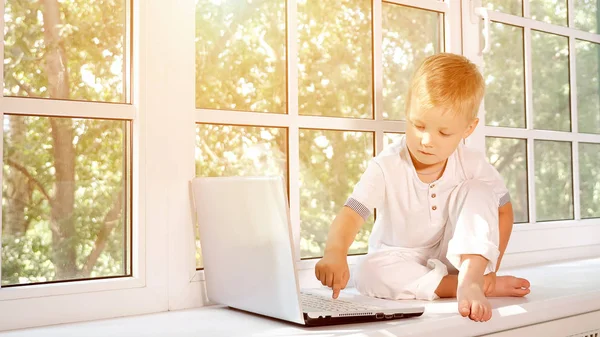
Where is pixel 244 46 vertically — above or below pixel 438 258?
above

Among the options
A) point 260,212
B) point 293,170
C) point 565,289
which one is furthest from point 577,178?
point 260,212

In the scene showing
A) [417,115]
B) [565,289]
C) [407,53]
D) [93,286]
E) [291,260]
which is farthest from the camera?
[407,53]

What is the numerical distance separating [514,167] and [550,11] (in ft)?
1.73

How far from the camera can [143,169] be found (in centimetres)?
128

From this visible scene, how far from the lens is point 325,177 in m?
1.62

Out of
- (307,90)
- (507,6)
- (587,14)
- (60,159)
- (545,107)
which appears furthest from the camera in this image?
(587,14)

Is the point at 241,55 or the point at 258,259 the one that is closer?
the point at 258,259

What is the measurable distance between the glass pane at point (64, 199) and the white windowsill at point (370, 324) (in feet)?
0.41

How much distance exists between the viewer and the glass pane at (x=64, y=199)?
3.86ft

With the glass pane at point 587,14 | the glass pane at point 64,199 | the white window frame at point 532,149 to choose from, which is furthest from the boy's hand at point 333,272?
the glass pane at point 587,14

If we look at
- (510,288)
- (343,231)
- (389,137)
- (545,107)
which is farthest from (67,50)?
(545,107)

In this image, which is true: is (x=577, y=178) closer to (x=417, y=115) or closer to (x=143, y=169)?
(x=417, y=115)

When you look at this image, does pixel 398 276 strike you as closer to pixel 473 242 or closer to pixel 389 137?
pixel 473 242

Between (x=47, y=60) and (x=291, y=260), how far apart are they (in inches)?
22.8
